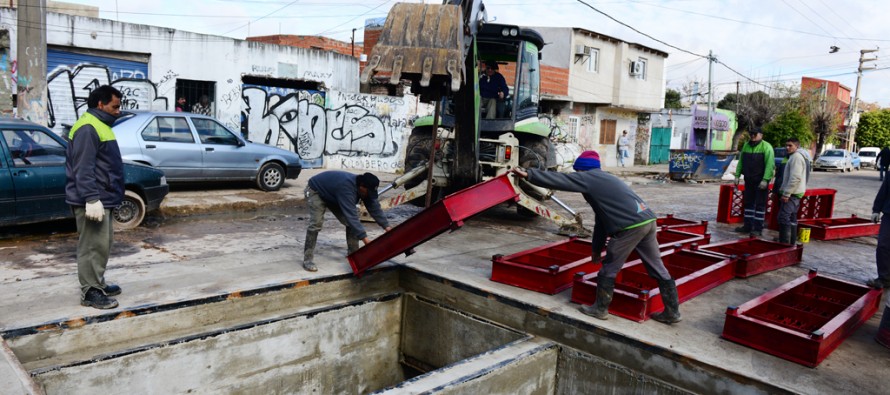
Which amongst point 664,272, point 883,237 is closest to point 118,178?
point 664,272

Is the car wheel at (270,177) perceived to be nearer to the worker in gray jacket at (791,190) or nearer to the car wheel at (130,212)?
the car wheel at (130,212)

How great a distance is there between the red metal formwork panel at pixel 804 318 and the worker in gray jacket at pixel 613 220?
0.63m

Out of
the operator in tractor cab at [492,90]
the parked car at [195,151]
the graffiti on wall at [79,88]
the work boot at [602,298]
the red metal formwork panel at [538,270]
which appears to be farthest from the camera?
the graffiti on wall at [79,88]

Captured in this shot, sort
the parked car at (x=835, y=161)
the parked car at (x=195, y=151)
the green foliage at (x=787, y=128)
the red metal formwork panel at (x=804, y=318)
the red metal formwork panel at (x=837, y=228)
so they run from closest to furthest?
the red metal formwork panel at (x=804, y=318) → the red metal formwork panel at (x=837, y=228) → the parked car at (x=195, y=151) → the green foliage at (x=787, y=128) → the parked car at (x=835, y=161)

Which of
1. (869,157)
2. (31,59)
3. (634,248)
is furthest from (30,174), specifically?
(869,157)

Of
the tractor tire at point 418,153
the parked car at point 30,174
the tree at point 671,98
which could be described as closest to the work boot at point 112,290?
the parked car at point 30,174

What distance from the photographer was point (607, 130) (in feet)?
97.8

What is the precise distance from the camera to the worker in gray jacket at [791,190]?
8.70 meters

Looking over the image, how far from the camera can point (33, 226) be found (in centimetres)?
829

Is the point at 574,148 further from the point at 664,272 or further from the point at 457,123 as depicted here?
the point at 664,272

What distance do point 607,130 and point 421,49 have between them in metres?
25.2

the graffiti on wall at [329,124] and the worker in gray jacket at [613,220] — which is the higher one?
the graffiti on wall at [329,124]

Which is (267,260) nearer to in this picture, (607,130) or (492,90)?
(492,90)

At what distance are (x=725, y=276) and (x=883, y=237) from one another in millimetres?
1864
